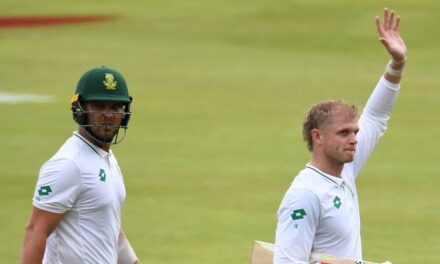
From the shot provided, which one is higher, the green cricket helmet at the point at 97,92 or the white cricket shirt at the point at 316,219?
the green cricket helmet at the point at 97,92

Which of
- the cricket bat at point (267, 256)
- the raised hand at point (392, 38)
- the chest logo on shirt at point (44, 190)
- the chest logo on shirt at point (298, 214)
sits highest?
the raised hand at point (392, 38)

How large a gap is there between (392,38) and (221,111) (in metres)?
16.7

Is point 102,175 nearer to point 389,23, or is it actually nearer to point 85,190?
point 85,190

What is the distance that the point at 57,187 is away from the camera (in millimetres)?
7086

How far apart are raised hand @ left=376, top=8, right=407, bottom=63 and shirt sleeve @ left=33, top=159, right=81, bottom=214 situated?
86.4 inches

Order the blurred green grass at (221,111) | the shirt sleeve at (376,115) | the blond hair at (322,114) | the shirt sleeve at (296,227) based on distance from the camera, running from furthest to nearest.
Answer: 1. the blurred green grass at (221,111)
2. the shirt sleeve at (376,115)
3. the blond hair at (322,114)
4. the shirt sleeve at (296,227)

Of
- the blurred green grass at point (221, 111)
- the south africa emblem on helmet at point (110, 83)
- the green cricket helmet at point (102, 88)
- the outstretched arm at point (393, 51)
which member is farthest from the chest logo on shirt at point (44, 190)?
the blurred green grass at point (221, 111)

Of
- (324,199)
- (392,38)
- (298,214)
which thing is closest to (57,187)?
(298,214)

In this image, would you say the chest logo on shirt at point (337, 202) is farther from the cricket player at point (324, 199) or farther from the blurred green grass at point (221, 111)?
the blurred green grass at point (221, 111)

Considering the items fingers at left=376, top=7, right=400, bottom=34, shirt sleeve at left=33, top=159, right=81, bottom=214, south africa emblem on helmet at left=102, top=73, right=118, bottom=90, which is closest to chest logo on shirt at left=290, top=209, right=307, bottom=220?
shirt sleeve at left=33, top=159, right=81, bottom=214

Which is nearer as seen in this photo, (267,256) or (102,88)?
(267,256)

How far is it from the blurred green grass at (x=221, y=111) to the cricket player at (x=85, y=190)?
6.29 m

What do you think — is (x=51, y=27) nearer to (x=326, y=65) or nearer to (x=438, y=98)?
(x=326, y=65)

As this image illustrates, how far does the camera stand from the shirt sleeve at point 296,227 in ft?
22.2
